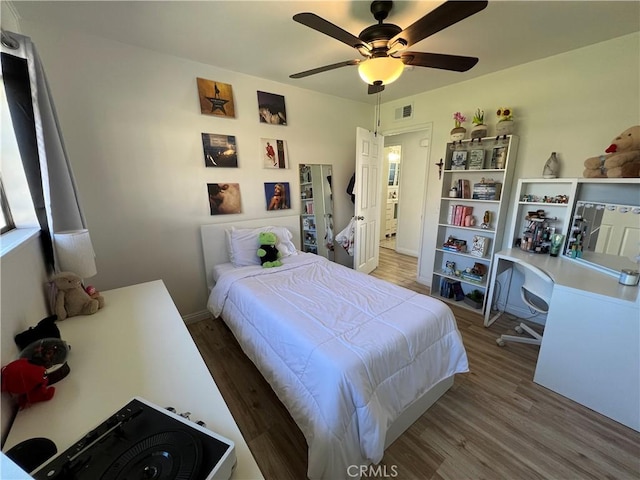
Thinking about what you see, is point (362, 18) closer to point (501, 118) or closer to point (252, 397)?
point (501, 118)

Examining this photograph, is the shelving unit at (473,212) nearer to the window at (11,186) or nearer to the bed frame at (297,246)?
the bed frame at (297,246)

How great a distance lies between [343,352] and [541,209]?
2601mm

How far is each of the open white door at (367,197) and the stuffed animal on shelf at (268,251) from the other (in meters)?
1.25

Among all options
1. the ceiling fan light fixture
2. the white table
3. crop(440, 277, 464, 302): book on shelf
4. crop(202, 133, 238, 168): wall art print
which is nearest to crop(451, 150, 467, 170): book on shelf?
crop(440, 277, 464, 302): book on shelf

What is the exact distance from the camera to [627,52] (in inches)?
78.3

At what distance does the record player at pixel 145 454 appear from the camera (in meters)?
0.59

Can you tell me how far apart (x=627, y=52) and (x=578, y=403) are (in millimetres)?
2679

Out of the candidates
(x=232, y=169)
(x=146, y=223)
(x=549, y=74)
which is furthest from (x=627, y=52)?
(x=146, y=223)

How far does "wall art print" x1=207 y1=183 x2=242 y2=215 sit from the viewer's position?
267cm

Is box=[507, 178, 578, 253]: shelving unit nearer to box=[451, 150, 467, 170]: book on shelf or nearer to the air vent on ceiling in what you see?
box=[451, 150, 467, 170]: book on shelf

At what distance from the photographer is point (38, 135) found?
52.5 inches

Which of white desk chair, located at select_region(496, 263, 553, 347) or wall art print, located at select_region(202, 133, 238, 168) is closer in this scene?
white desk chair, located at select_region(496, 263, 553, 347)

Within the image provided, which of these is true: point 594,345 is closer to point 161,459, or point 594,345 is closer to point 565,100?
point 565,100

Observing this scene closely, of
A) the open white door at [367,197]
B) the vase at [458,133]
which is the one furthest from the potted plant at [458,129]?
the open white door at [367,197]
